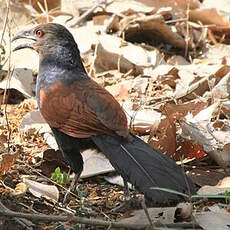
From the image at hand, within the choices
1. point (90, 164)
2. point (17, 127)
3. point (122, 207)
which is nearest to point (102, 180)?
point (90, 164)

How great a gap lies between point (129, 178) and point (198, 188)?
531 millimetres

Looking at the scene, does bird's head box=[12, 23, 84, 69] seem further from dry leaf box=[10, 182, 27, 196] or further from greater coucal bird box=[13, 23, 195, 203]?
dry leaf box=[10, 182, 27, 196]

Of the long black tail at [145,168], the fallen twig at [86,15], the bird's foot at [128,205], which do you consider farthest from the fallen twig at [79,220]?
the fallen twig at [86,15]

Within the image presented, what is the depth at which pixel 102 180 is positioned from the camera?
3980mm

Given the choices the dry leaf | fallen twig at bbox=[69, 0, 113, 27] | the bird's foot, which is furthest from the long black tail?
fallen twig at bbox=[69, 0, 113, 27]

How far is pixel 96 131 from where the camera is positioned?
3.57 metres

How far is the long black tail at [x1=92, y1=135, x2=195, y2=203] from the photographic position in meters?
3.30

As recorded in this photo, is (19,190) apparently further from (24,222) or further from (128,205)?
(128,205)

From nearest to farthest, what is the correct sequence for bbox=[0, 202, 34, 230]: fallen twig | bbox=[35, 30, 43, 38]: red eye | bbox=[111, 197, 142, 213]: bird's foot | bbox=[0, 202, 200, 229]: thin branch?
1. bbox=[0, 202, 200, 229]: thin branch
2. bbox=[0, 202, 34, 230]: fallen twig
3. bbox=[111, 197, 142, 213]: bird's foot
4. bbox=[35, 30, 43, 38]: red eye

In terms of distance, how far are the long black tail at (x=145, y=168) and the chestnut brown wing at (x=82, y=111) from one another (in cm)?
6

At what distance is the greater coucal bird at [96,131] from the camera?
3365mm

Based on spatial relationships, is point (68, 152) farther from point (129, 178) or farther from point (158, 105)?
point (158, 105)

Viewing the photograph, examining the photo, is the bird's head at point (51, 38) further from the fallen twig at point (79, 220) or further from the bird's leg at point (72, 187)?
the fallen twig at point (79, 220)

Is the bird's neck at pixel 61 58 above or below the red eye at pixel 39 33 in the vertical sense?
below
